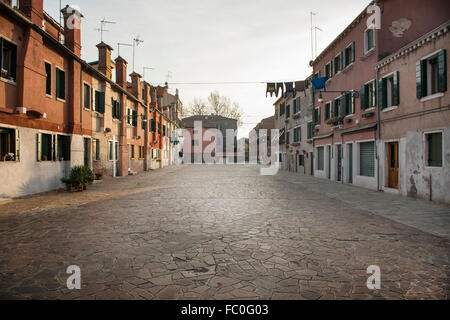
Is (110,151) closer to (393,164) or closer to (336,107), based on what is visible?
(336,107)

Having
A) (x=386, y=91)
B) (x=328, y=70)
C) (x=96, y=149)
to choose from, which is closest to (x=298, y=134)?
(x=328, y=70)

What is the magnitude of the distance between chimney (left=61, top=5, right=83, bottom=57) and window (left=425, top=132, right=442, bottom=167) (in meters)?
18.0

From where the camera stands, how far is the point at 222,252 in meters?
4.78

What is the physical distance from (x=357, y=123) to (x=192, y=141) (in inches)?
1970

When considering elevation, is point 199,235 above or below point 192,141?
below

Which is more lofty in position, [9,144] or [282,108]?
[282,108]

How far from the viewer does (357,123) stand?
16.5m

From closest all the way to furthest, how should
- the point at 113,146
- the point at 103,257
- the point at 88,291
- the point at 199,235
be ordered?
the point at 88,291 → the point at 103,257 → the point at 199,235 → the point at 113,146

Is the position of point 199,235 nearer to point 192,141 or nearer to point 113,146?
point 113,146

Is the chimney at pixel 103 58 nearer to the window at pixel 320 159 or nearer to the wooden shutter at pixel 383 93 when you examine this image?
the window at pixel 320 159

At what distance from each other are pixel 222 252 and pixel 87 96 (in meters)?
16.4
